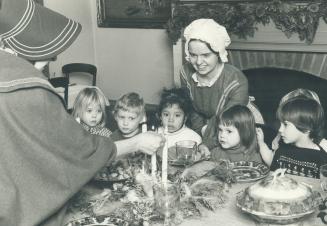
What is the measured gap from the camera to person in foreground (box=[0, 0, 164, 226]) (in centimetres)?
162

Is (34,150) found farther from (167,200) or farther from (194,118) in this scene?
(194,118)

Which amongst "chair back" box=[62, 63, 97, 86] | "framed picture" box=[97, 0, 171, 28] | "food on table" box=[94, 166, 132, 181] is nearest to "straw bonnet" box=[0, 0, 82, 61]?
"food on table" box=[94, 166, 132, 181]

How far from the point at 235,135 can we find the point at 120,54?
378cm

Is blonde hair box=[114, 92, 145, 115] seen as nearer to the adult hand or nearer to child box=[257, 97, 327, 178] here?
child box=[257, 97, 327, 178]

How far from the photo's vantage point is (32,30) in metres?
1.71

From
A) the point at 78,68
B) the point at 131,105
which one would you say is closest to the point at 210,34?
the point at 131,105

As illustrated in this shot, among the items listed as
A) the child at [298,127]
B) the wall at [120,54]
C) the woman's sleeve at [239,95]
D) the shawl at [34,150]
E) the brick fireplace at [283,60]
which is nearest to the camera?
the shawl at [34,150]

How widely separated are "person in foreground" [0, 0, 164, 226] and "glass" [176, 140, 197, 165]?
0.60 metres

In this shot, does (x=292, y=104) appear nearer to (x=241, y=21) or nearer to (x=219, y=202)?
(x=219, y=202)

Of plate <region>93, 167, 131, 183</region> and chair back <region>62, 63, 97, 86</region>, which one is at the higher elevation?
chair back <region>62, 63, 97, 86</region>

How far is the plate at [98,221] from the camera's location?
1756 millimetres

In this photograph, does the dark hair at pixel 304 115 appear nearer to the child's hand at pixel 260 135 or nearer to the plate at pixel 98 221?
the child's hand at pixel 260 135

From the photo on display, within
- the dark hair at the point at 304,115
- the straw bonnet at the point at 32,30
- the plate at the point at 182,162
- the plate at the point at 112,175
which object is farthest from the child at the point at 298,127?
the straw bonnet at the point at 32,30

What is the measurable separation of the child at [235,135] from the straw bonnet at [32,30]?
4.07 ft
